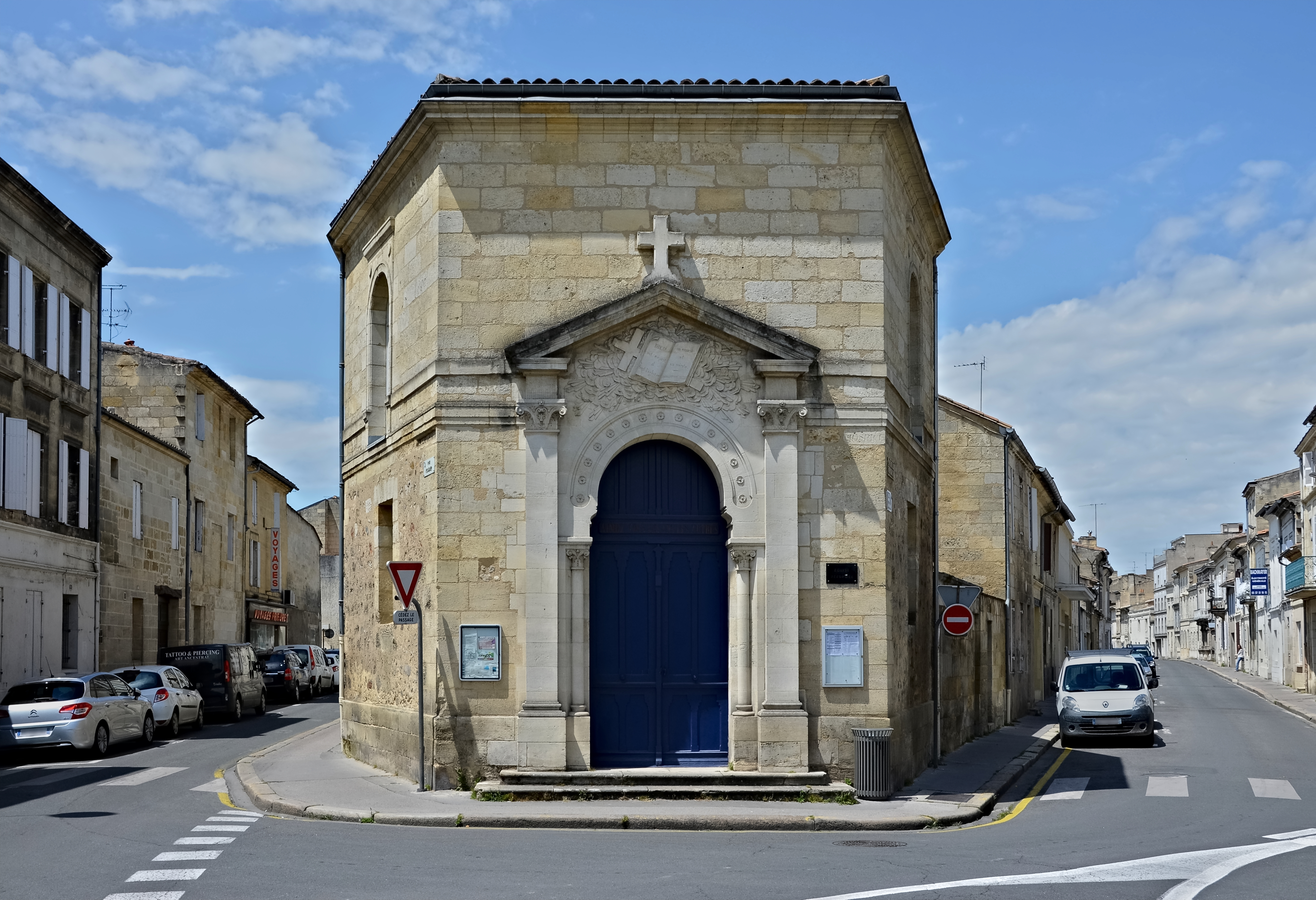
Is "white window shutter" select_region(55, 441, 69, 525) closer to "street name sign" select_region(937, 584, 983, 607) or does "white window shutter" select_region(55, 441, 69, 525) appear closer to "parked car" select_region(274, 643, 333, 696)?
"parked car" select_region(274, 643, 333, 696)

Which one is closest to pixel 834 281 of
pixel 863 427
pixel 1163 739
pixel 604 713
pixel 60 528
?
pixel 863 427

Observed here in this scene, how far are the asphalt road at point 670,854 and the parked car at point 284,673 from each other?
19.5 metres

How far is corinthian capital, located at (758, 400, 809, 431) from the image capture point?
1476cm

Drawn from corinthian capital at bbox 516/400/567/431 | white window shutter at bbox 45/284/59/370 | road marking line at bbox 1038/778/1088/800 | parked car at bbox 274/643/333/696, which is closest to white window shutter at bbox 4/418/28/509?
white window shutter at bbox 45/284/59/370

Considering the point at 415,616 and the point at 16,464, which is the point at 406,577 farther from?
the point at 16,464

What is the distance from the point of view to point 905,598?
54.9ft

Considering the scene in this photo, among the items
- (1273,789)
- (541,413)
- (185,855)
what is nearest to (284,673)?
(541,413)

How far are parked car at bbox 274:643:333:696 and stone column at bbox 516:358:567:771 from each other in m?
25.3

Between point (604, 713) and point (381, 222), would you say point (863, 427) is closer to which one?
point (604, 713)

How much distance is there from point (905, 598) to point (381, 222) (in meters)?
7.98

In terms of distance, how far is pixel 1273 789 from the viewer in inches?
657

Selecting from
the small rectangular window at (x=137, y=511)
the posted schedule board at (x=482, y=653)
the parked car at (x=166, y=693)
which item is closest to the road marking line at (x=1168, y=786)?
the posted schedule board at (x=482, y=653)

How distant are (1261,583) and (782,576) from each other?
162 ft

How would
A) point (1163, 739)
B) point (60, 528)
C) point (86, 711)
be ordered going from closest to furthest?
1. point (86, 711)
2. point (1163, 739)
3. point (60, 528)
